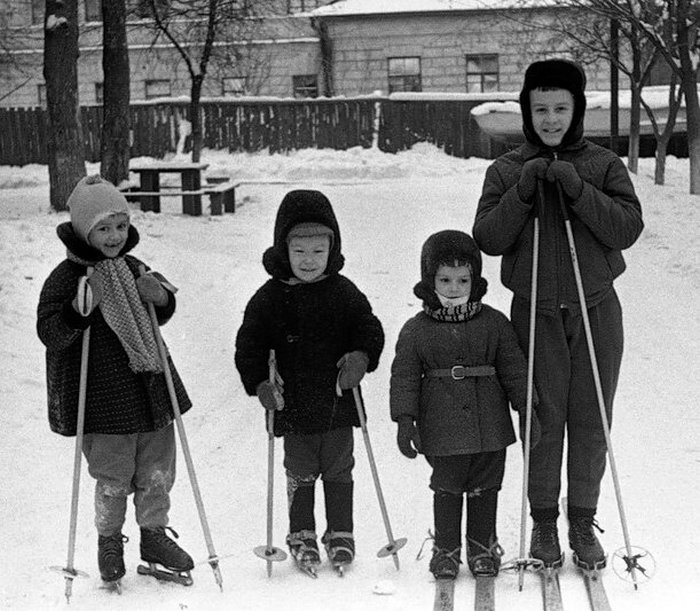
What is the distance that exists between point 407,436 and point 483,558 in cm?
58

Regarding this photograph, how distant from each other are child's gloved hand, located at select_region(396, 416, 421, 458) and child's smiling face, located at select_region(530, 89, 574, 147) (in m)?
1.23

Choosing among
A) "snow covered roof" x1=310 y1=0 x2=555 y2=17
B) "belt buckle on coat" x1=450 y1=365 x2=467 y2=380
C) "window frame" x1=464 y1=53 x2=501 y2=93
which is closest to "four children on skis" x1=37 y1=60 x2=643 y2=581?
"belt buckle on coat" x1=450 y1=365 x2=467 y2=380

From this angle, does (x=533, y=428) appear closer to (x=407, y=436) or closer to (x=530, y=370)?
(x=530, y=370)

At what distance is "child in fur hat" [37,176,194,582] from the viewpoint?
14.3 ft

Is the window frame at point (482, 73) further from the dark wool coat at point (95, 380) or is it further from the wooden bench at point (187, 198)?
the dark wool coat at point (95, 380)

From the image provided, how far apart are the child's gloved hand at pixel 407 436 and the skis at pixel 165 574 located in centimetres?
100

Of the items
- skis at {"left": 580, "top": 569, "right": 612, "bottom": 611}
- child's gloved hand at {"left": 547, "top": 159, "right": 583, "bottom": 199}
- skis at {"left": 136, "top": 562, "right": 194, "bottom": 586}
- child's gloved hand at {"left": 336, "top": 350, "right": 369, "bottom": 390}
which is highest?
child's gloved hand at {"left": 547, "top": 159, "right": 583, "bottom": 199}

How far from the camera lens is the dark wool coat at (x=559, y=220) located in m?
4.32

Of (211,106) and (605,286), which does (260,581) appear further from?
(211,106)

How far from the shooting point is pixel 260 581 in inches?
174

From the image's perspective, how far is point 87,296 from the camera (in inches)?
166

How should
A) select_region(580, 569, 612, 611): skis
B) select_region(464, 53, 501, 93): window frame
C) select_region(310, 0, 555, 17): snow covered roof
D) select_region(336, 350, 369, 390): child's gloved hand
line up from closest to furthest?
select_region(580, 569, 612, 611): skis
select_region(336, 350, 369, 390): child's gloved hand
select_region(310, 0, 555, 17): snow covered roof
select_region(464, 53, 501, 93): window frame

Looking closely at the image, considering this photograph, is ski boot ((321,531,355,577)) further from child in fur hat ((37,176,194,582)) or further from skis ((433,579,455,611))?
child in fur hat ((37,176,194,582))

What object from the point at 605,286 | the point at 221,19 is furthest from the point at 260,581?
the point at 221,19
